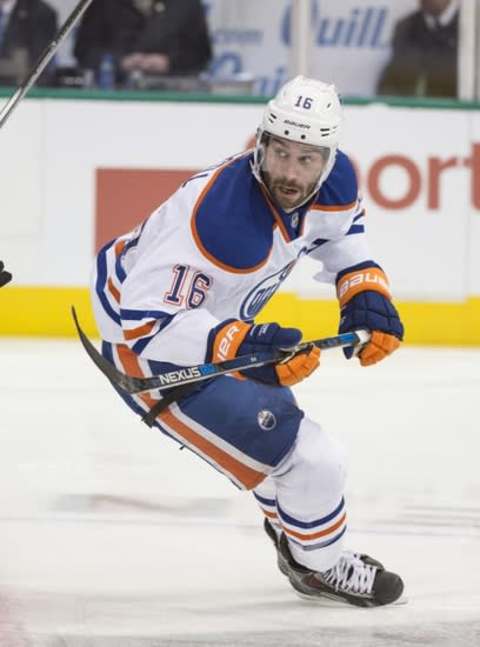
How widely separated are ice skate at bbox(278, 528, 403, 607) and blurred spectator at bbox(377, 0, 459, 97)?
4100mm

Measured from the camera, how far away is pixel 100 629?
311 cm

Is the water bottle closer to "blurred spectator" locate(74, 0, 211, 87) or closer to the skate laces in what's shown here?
"blurred spectator" locate(74, 0, 211, 87)

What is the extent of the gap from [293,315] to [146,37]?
1.32m

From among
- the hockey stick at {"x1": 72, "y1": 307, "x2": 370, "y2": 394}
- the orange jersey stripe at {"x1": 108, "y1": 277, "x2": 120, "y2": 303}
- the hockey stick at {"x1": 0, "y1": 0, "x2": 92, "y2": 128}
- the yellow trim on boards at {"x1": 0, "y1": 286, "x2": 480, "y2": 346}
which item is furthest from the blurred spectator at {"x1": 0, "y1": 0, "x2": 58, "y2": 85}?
the hockey stick at {"x1": 72, "y1": 307, "x2": 370, "y2": 394}

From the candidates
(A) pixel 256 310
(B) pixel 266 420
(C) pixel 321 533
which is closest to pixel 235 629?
(C) pixel 321 533

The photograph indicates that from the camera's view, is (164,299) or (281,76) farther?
(281,76)

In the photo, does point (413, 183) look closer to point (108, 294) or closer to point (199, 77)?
point (199, 77)

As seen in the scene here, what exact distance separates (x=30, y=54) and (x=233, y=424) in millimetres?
4250

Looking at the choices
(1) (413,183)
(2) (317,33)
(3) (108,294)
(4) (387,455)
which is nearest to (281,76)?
(2) (317,33)

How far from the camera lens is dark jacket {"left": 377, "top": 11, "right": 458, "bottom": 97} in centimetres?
720

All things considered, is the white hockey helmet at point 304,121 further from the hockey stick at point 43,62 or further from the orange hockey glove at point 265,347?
the hockey stick at point 43,62

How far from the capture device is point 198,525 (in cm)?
397

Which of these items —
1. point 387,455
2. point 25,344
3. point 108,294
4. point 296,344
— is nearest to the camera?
point 296,344

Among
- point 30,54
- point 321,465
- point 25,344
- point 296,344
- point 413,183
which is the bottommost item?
point 25,344
